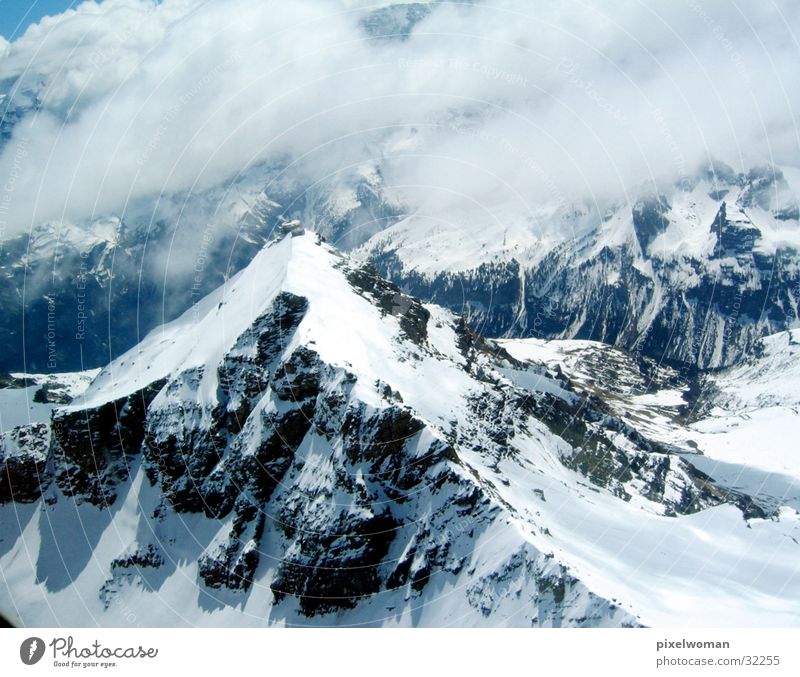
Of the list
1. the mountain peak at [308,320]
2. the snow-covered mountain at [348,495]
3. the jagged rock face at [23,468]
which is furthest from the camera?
the jagged rock face at [23,468]

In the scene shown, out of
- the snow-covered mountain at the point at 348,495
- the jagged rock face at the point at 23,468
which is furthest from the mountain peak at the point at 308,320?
the jagged rock face at the point at 23,468

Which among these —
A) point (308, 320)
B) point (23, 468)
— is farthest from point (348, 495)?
point (23, 468)

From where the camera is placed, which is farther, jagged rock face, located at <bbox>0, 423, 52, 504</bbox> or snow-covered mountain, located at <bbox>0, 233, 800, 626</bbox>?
jagged rock face, located at <bbox>0, 423, 52, 504</bbox>

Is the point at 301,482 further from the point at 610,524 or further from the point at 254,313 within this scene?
the point at 610,524


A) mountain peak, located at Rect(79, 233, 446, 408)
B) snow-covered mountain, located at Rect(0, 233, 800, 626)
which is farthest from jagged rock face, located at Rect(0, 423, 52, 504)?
mountain peak, located at Rect(79, 233, 446, 408)

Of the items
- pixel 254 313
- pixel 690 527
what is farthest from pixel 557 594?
pixel 254 313

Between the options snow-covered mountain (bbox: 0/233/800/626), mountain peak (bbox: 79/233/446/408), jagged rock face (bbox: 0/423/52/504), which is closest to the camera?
snow-covered mountain (bbox: 0/233/800/626)

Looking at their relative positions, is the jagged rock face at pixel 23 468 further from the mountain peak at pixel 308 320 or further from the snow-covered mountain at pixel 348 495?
the mountain peak at pixel 308 320

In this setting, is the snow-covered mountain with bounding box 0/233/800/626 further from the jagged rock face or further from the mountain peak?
the mountain peak

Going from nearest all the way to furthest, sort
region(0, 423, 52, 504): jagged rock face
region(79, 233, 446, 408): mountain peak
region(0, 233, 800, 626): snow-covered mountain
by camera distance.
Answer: region(0, 233, 800, 626): snow-covered mountain < region(79, 233, 446, 408): mountain peak < region(0, 423, 52, 504): jagged rock face
